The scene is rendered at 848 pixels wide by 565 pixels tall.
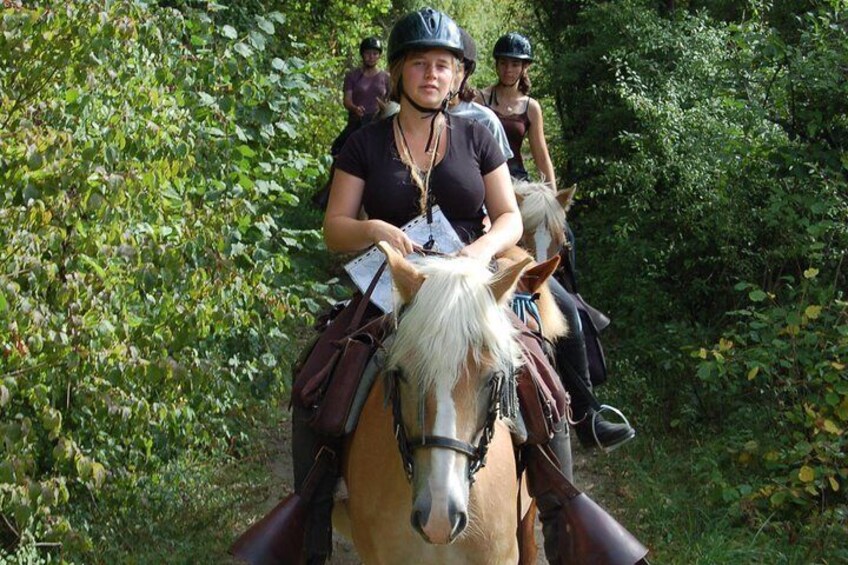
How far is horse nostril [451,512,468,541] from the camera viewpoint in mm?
3111

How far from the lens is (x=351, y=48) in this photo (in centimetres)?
1625

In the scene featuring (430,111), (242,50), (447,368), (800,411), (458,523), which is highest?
(242,50)

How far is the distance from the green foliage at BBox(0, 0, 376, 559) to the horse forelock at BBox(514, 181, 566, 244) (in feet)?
4.70

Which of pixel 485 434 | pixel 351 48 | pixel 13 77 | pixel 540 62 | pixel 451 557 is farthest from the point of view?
pixel 351 48

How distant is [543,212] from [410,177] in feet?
7.47

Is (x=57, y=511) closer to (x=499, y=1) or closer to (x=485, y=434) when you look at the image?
(x=485, y=434)

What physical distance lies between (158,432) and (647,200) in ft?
14.7

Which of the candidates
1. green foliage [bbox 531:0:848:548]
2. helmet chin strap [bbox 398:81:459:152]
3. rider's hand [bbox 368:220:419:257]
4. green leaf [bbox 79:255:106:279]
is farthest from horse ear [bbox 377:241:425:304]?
green foliage [bbox 531:0:848:548]

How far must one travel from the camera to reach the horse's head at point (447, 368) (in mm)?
3215

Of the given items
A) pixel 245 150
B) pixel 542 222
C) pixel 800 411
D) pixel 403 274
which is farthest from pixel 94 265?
pixel 800 411

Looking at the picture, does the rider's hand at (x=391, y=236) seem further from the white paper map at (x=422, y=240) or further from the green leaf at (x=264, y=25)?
the green leaf at (x=264, y=25)

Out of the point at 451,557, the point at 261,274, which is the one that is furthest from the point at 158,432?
the point at 451,557

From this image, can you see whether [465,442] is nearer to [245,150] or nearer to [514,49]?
[245,150]

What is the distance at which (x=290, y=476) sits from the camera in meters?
7.11
